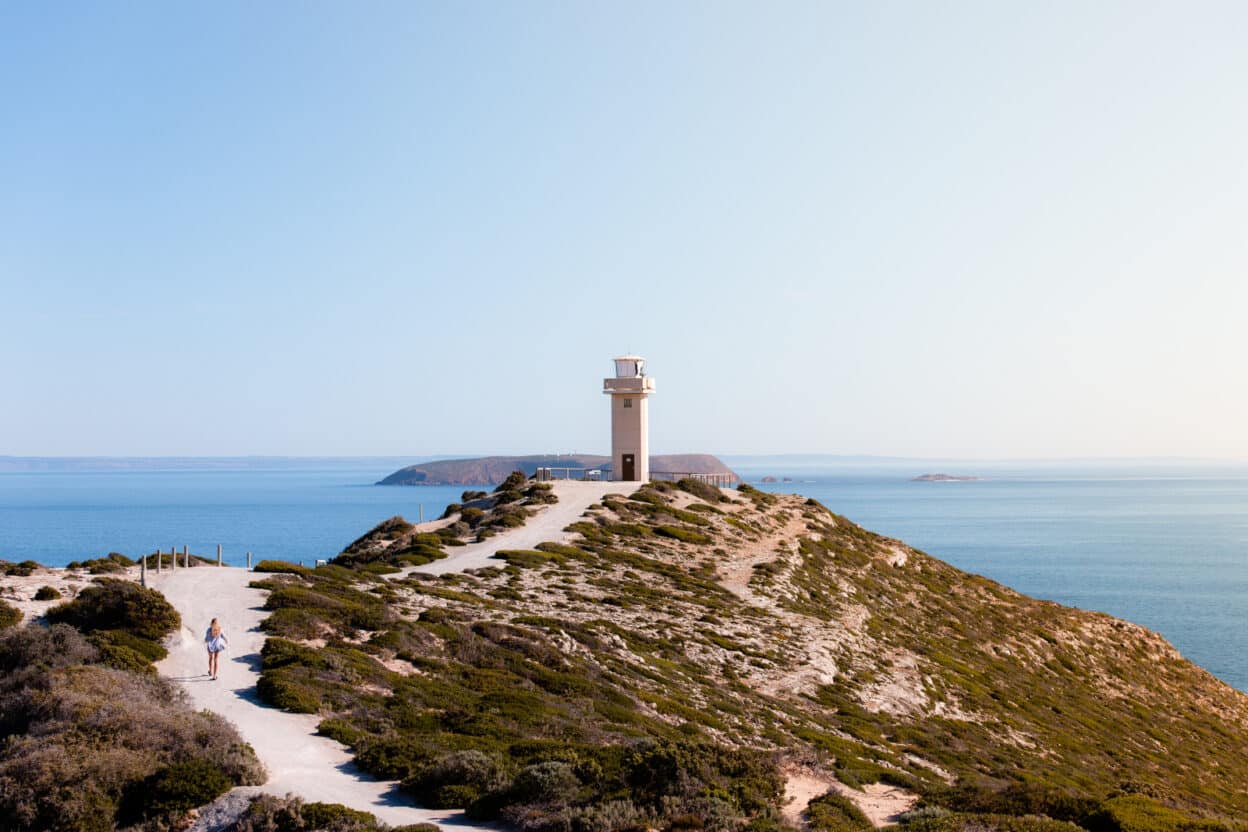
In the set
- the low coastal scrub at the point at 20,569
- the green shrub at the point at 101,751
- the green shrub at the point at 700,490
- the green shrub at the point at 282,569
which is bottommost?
the green shrub at the point at 101,751

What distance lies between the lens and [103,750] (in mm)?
16234

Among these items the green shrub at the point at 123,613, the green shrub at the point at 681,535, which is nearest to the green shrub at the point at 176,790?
the green shrub at the point at 123,613

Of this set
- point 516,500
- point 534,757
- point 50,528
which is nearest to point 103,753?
point 534,757

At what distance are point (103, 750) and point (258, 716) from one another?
4323 mm

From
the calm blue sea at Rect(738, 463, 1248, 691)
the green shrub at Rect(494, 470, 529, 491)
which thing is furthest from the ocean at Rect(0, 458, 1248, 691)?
the green shrub at Rect(494, 470, 529, 491)

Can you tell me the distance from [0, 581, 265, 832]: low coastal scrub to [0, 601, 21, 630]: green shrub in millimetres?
3515

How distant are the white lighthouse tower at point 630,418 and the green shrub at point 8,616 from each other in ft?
154

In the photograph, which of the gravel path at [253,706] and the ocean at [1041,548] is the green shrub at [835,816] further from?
the ocean at [1041,548]

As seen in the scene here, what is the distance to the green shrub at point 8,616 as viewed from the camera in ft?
82.9

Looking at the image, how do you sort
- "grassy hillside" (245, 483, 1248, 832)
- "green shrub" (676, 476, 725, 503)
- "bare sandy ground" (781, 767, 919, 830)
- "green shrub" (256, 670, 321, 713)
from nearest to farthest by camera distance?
"grassy hillside" (245, 483, 1248, 832)
"bare sandy ground" (781, 767, 919, 830)
"green shrub" (256, 670, 321, 713)
"green shrub" (676, 476, 725, 503)

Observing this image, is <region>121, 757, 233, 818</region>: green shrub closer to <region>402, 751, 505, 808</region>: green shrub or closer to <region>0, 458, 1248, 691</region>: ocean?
<region>402, 751, 505, 808</region>: green shrub

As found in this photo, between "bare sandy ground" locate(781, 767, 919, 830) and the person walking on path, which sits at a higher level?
the person walking on path

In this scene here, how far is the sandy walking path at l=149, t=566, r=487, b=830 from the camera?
52.9 feet

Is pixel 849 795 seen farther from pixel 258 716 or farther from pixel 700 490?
pixel 700 490
